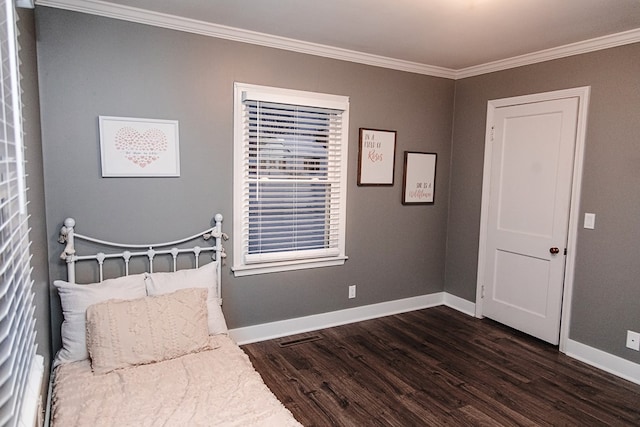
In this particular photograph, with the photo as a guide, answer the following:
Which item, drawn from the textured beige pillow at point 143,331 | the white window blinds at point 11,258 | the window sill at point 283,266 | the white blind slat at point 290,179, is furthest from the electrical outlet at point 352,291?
the white window blinds at point 11,258

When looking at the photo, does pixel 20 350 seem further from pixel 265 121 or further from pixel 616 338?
pixel 616 338

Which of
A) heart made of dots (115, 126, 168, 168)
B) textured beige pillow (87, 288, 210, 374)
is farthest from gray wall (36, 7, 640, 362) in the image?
textured beige pillow (87, 288, 210, 374)

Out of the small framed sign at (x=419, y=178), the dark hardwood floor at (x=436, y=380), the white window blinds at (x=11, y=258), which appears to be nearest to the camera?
the white window blinds at (x=11, y=258)

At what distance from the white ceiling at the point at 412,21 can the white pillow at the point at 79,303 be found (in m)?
1.75

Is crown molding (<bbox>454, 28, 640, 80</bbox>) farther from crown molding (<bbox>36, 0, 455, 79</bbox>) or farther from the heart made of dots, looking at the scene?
the heart made of dots

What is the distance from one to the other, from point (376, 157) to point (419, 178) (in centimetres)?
59

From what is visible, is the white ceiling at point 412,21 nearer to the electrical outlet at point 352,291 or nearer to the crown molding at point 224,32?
the crown molding at point 224,32

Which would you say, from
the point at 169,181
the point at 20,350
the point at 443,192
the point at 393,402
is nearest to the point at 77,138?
the point at 169,181

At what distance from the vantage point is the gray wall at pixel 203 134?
2570 millimetres

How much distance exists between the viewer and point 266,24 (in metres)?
2.87

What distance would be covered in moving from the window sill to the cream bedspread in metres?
1.01

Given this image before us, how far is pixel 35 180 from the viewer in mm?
2223

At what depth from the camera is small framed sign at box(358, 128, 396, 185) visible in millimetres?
3705

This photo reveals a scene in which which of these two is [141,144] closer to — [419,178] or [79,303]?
[79,303]
